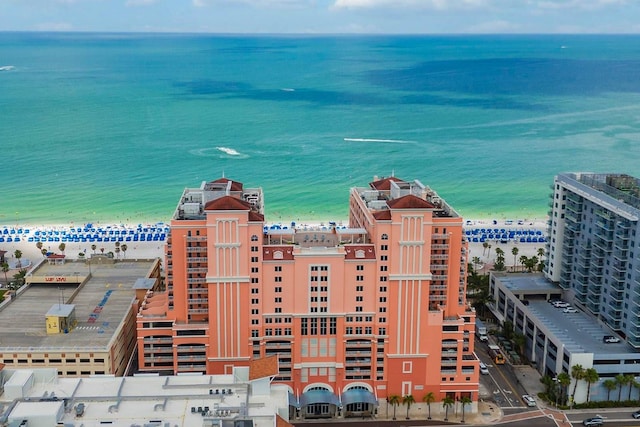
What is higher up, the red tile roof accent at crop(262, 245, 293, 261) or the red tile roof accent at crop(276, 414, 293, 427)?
the red tile roof accent at crop(262, 245, 293, 261)

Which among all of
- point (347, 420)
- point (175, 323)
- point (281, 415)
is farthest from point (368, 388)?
point (281, 415)

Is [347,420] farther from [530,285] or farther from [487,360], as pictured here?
[530,285]

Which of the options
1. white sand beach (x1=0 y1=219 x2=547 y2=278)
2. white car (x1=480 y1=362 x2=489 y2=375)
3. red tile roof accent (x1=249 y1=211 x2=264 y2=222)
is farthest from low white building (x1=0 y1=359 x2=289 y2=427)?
white sand beach (x1=0 y1=219 x2=547 y2=278)

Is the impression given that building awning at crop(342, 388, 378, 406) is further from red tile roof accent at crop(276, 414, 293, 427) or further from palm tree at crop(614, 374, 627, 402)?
palm tree at crop(614, 374, 627, 402)

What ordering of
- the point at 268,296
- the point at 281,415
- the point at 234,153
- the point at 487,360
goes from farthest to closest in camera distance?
1. the point at 234,153
2. the point at 487,360
3. the point at 268,296
4. the point at 281,415

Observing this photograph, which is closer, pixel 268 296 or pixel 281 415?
pixel 281 415

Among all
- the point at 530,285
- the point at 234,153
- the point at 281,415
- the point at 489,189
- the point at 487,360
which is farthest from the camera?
the point at 234,153

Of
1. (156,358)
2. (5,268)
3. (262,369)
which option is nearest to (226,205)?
(156,358)
